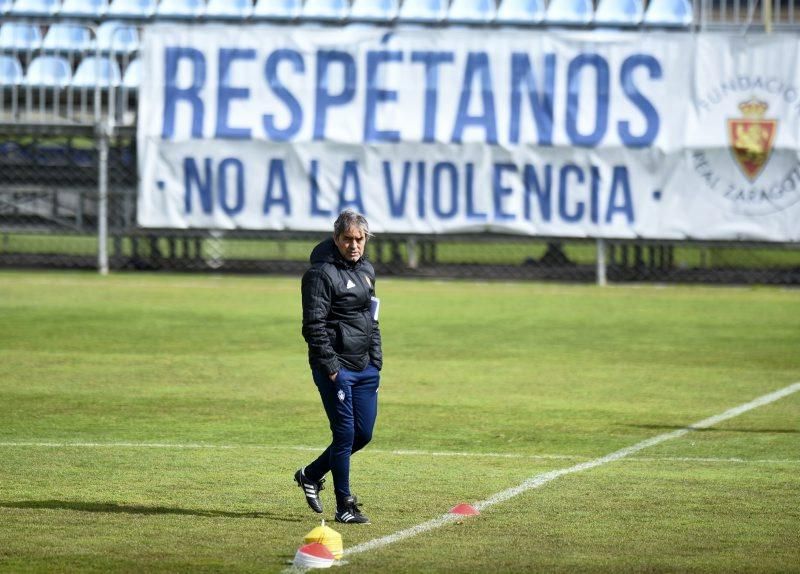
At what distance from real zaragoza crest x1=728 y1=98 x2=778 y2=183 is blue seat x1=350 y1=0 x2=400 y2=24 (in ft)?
23.2

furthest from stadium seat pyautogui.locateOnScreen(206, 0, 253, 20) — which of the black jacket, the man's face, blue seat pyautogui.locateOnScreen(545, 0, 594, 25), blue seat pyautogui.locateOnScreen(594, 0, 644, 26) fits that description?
the man's face

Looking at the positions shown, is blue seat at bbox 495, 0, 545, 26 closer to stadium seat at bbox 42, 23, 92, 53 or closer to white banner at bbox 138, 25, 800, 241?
white banner at bbox 138, 25, 800, 241

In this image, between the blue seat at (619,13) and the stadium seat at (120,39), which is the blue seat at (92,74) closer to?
the stadium seat at (120,39)

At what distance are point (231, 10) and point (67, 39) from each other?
3.20 m

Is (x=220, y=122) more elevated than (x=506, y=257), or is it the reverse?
(x=220, y=122)

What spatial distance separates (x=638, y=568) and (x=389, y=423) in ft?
17.3

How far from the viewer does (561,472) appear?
1026cm

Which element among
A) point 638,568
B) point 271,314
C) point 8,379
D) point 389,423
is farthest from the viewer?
point 271,314

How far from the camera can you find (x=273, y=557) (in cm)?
755

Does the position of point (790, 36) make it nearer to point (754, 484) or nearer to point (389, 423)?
point (389, 423)

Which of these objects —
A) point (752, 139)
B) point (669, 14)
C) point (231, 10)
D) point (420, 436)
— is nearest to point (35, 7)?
point (231, 10)

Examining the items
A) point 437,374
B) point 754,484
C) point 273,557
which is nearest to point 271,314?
point 437,374

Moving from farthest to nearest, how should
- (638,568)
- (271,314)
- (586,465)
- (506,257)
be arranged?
(506,257)
(271,314)
(586,465)
(638,568)

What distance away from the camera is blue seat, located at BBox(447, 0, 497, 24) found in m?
28.4
